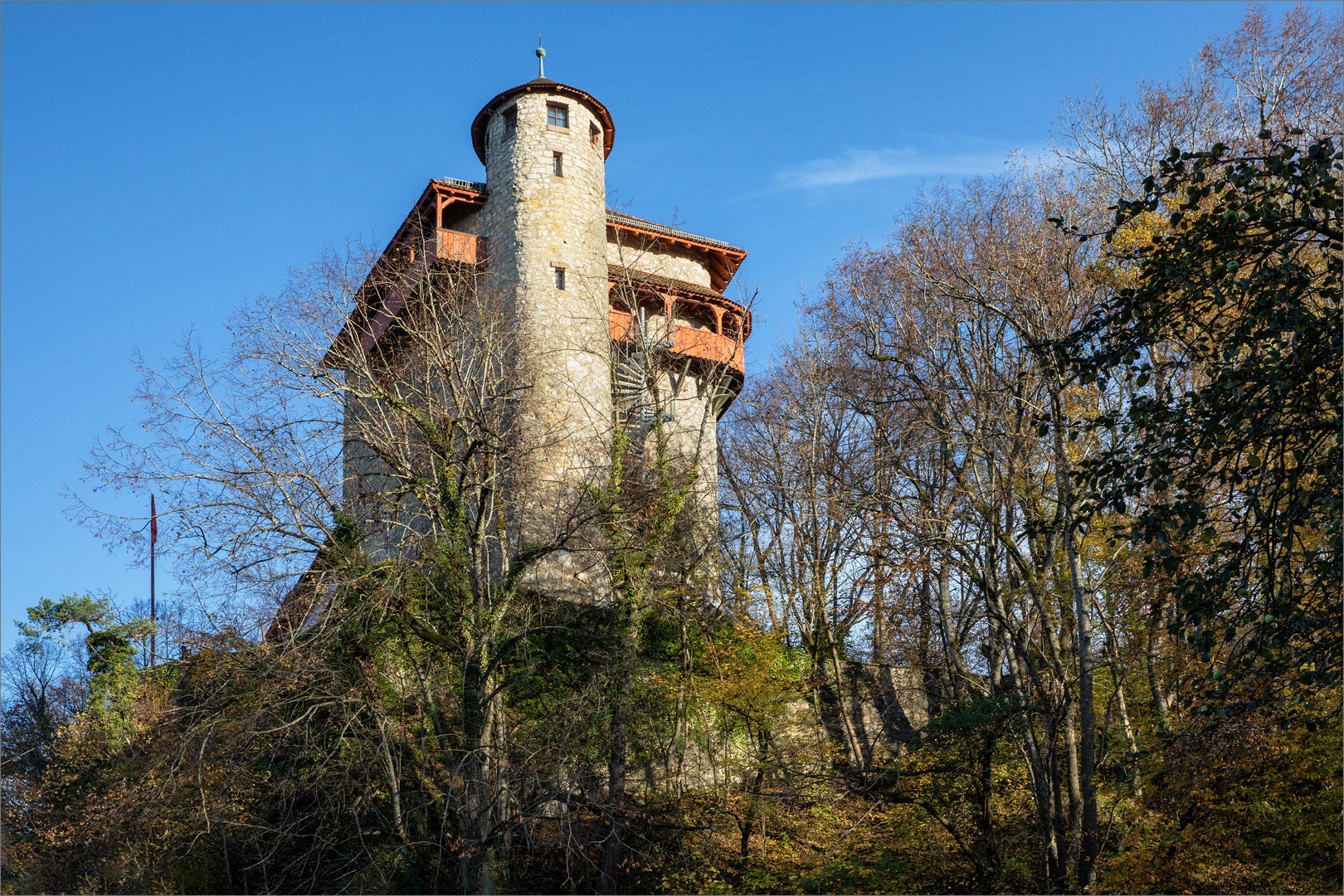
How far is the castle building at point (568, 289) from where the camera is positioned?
68.0ft

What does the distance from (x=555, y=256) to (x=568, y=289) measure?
817 mm

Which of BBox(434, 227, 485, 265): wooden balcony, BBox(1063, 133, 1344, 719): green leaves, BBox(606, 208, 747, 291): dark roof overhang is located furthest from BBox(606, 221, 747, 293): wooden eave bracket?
BBox(1063, 133, 1344, 719): green leaves

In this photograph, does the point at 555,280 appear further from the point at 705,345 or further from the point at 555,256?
the point at 705,345

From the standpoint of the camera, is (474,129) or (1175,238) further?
(474,129)

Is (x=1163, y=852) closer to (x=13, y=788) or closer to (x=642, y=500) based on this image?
(x=642, y=500)

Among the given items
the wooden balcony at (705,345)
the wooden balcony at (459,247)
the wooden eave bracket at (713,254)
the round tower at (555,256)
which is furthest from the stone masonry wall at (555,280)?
the wooden balcony at (705,345)

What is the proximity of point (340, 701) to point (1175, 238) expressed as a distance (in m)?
11.1

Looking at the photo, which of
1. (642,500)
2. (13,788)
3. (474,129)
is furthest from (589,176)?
(13,788)

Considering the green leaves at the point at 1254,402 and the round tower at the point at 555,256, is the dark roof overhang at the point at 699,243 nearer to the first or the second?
the round tower at the point at 555,256

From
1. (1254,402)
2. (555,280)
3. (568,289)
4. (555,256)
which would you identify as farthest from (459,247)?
(1254,402)

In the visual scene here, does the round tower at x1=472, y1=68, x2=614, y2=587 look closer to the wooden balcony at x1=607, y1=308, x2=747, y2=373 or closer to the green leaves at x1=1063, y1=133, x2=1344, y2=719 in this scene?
the wooden balcony at x1=607, y1=308, x2=747, y2=373

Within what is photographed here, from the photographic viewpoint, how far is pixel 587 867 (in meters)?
16.3

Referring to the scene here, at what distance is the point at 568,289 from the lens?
22922 mm

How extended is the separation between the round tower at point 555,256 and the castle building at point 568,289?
0.11ft
